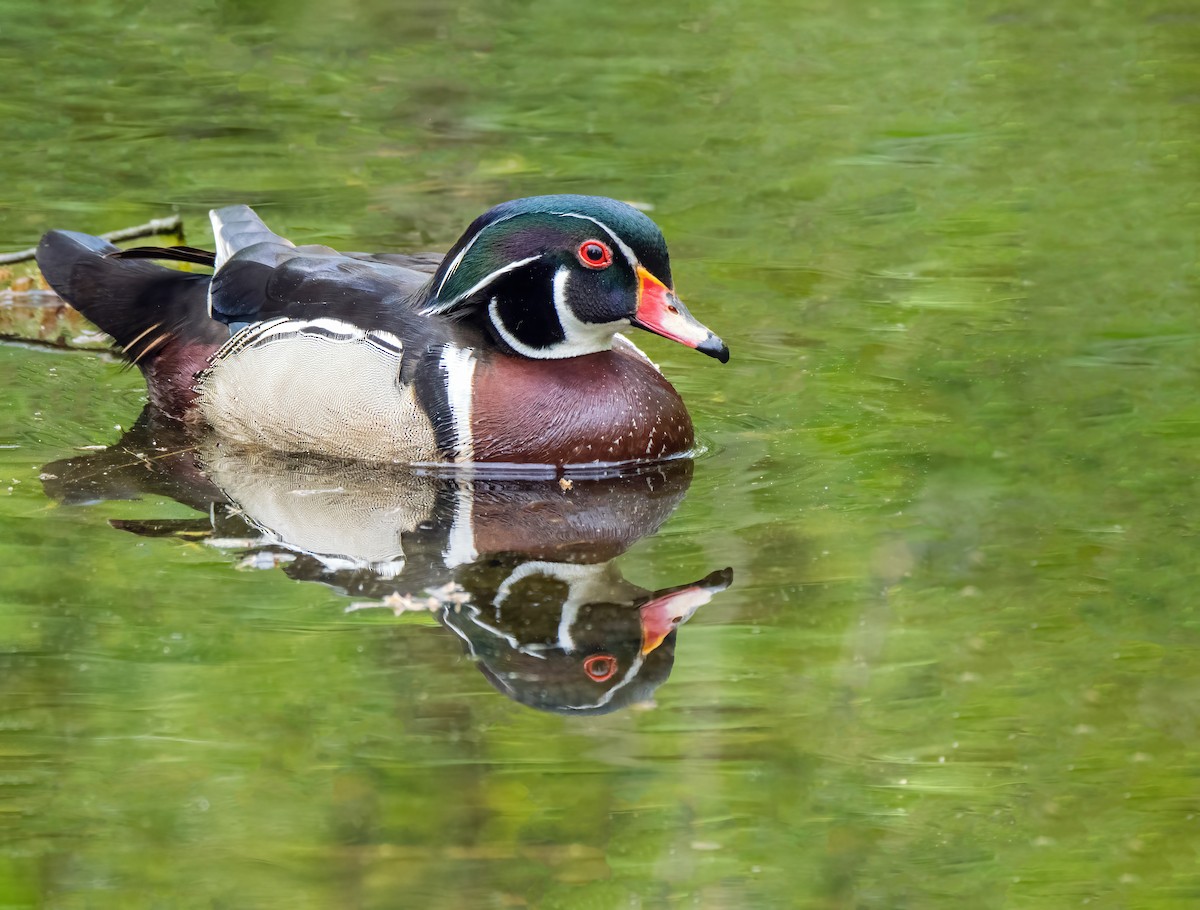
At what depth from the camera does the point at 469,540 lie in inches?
282

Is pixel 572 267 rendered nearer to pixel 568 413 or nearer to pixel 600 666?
pixel 568 413

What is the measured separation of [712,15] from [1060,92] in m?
2.99

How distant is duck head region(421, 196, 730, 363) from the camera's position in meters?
7.85

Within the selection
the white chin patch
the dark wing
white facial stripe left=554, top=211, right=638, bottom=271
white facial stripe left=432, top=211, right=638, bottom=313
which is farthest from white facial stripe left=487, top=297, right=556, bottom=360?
white facial stripe left=554, top=211, right=638, bottom=271

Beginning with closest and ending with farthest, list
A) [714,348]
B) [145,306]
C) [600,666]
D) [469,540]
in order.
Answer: [600,666] → [469,540] → [714,348] → [145,306]

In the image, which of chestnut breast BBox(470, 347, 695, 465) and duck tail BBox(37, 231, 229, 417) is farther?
duck tail BBox(37, 231, 229, 417)

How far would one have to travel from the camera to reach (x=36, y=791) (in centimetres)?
530

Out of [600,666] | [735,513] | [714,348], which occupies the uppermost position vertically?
[714,348]

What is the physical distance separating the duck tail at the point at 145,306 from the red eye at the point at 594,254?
180 centimetres

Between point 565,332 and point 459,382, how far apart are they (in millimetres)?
527

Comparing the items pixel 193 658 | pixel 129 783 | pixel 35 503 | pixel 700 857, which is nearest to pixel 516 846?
pixel 700 857

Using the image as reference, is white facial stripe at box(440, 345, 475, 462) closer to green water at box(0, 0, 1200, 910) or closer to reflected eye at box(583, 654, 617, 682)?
green water at box(0, 0, 1200, 910)

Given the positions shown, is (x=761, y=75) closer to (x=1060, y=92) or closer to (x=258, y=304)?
(x=1060, y=92)

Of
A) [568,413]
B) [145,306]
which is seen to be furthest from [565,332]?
[145,306]
